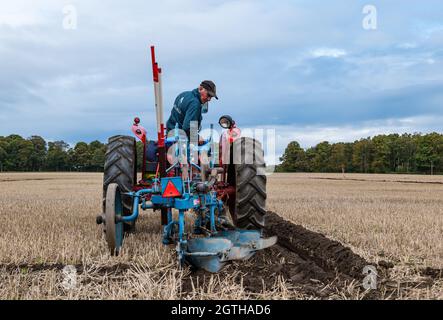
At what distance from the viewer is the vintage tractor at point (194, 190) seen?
496 centimetres

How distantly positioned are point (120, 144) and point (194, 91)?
1.41 metres

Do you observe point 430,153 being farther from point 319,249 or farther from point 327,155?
point 319,249

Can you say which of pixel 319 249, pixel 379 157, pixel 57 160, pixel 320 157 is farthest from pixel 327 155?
pixel 319 249

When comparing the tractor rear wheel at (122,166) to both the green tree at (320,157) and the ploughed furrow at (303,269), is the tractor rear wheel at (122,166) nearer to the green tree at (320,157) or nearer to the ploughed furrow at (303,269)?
the ploughed furrow at (303,269)

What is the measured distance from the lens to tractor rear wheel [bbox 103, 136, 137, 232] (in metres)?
6.50

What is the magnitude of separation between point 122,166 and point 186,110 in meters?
1.23

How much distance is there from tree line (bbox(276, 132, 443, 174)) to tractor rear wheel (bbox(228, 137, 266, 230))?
69.8 meters

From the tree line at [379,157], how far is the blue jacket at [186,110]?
6980 centimetres

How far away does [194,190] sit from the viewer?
5430mm

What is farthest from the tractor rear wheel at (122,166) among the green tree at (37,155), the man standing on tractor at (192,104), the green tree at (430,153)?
the green tree at (430,153)

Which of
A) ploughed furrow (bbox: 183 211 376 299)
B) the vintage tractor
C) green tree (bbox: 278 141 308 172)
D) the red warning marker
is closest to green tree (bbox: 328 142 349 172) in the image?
green tree (bbox: 278 141 308 172)
